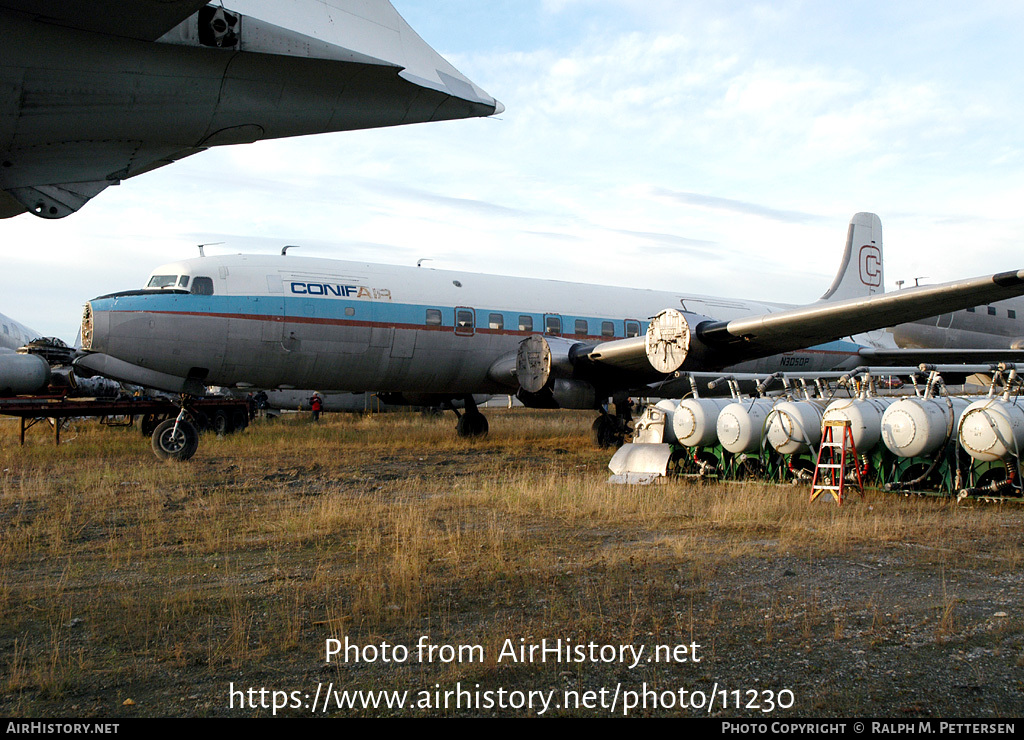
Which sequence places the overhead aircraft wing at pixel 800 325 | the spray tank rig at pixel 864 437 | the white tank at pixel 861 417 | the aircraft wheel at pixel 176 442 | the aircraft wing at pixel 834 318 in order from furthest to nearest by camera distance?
the aircraft wheel at pixel 176 442
the overhead aircraft wing at pixel 800 325
the aircraft wing at pixel 834 318
the white tank at pixel 861 417
the spray tank rig at pixel 864 437

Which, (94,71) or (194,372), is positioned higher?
(94,71)

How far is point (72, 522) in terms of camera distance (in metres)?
8.79

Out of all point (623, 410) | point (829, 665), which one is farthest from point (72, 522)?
point (623, 410)

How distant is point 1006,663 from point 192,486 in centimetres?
1064

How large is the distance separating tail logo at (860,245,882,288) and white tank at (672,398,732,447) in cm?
1371

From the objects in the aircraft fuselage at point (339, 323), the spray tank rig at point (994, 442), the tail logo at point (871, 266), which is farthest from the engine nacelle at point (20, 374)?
the tail logo at point (871, 266)

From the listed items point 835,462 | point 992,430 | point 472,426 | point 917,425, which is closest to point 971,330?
point 472,426

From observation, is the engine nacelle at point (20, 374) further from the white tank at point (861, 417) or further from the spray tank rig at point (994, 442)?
the spray tank rig at point (994, 442)

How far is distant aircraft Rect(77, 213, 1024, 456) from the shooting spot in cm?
1402

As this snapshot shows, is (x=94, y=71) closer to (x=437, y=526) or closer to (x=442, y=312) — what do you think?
(x=437, y=526)

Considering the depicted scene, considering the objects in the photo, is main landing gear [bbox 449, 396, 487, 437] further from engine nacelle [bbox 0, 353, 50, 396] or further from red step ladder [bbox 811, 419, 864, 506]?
red step ladder [bbox 811, 419, 864, 506]

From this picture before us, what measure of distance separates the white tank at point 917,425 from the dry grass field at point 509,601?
75 cm

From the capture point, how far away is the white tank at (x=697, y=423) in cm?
1181

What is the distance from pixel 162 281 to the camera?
14805 millimetres
